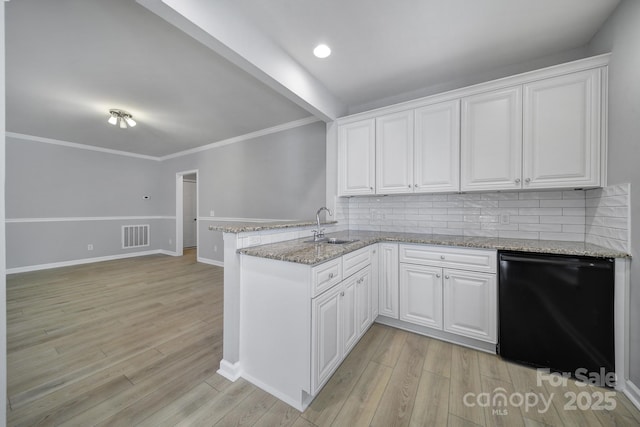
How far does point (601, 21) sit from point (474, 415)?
2.90 m

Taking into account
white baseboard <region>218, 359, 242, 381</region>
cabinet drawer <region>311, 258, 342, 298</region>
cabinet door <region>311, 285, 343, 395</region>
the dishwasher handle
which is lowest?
white baseboard <region>218, 359, 242, 381</region>

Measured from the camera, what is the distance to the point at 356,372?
1.71 m

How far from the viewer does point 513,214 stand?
225 cm

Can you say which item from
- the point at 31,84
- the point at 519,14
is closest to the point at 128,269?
the point at 31,84

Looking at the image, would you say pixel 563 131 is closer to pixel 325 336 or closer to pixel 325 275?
pixel 325 275

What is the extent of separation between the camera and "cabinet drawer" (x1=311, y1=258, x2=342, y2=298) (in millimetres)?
1361

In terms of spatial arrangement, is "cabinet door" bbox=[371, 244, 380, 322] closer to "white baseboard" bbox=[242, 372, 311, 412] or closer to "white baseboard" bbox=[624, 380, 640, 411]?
"white baseboard" bbox=[242, 372, 311, 412]

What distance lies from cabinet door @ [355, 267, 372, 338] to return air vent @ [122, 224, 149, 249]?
616 cm

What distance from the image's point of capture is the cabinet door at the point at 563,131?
5.71 feet

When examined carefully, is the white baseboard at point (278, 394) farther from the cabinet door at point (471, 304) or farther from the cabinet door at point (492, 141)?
the cabinet door at point (492, 141)

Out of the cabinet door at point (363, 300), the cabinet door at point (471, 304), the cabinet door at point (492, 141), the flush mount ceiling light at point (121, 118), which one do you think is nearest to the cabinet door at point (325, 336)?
the cabinet door at point (363, 300)

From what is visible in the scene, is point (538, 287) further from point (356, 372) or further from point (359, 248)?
point (356, 372)

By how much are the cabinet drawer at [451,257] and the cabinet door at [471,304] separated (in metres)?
0.06

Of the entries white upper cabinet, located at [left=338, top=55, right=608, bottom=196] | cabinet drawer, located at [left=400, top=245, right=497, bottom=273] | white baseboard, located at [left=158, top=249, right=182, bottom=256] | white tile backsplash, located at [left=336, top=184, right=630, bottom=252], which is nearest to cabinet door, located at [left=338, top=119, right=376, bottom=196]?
white upper cabinet, located at [left=338, top=55, right=608, bottom=196]
